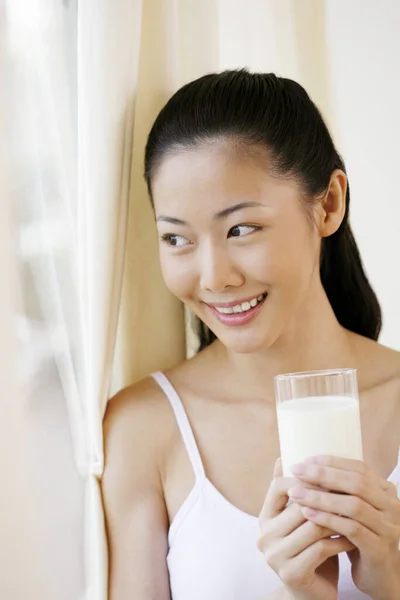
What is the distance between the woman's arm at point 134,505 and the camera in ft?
4.86

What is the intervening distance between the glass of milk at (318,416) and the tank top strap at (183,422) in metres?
0.38

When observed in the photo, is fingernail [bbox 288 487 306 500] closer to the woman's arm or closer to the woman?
the woman

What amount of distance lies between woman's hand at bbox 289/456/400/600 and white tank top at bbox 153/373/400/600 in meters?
0.25

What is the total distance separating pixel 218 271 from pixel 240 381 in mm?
354

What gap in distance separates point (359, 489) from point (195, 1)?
1127 millimetres

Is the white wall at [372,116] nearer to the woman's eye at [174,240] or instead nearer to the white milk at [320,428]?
the woman's eye at [174,240]

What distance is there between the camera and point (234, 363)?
168 centimetres

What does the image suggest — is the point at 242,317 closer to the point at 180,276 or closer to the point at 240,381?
the point at 180,276

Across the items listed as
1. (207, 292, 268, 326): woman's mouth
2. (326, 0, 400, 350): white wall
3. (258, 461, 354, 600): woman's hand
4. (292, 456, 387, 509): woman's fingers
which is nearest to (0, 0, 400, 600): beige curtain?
(207, 292, 268, 326): woman's mouth

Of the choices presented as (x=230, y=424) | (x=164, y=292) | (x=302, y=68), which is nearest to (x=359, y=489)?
(x=230, y=424)

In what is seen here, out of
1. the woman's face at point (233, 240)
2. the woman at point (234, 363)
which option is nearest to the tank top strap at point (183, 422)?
the woman at point (234, 363)

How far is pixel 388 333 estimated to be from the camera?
7.97ft

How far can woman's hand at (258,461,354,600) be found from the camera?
1.20m

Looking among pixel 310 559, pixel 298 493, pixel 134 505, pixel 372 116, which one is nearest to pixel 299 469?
pixel 298 493
